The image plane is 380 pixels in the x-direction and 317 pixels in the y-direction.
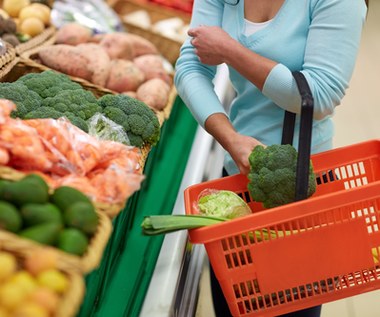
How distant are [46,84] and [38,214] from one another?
1011mm

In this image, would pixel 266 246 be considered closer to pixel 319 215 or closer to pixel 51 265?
pixel 319 215

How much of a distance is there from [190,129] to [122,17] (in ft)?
3.31

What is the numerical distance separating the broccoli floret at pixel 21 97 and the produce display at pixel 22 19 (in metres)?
1.19

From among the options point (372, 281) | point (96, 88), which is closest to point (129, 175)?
point (372, 281)

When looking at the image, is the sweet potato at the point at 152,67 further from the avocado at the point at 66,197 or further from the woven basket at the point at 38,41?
the avocado at the point at 66,197

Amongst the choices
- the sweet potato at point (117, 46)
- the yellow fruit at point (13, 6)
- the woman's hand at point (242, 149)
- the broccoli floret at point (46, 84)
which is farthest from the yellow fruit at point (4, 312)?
the yellow fruit at point (13, 6)

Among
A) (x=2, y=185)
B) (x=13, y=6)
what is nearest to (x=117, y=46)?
(x=13, y=6)

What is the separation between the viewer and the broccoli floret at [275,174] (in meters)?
1.75

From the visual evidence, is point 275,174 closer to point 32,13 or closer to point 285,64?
point 285,64

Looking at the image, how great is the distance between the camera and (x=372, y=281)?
70.1 inches

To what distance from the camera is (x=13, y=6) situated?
3.65 m

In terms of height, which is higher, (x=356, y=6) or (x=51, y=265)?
(x=356, y=6)

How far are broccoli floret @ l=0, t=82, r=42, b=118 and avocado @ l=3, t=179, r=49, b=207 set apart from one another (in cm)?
66

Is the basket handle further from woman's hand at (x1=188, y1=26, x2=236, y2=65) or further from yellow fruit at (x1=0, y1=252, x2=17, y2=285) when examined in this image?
yellow fruit at (x1=0, y1=252, x2=17, y2=285)
